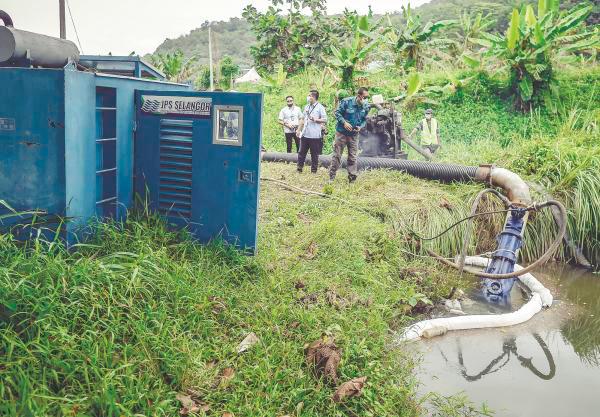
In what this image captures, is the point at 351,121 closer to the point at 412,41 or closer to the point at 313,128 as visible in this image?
the point at 313,128

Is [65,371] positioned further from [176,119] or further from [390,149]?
[390,149]

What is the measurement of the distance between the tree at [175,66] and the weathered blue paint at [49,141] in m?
20.4

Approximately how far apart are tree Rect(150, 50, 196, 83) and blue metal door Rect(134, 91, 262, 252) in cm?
1993

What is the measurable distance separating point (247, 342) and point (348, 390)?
0.77 metres

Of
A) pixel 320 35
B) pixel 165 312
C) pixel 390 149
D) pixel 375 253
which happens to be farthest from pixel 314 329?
pixel 320 35

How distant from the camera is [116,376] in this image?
2848 millimetres

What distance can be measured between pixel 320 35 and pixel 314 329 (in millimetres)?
20365

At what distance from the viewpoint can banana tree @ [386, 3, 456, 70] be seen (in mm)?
16578

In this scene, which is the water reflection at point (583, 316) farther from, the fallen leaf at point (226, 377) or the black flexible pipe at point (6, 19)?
the black flexible pipe at point (6, 19)

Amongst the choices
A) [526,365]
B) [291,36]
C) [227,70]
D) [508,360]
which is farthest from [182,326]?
[227,70]

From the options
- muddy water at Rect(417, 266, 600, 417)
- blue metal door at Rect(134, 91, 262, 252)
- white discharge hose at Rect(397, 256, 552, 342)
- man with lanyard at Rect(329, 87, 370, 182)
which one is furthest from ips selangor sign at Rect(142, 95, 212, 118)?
man with lanyard at Rect(329, 87, 370, 182)

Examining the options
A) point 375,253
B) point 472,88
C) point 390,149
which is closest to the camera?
point 375,253

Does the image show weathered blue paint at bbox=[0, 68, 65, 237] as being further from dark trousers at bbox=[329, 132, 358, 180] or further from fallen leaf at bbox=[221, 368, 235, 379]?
dark trousers at bbox=[329, 132, 358, 180]

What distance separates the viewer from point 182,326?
3.62 m
